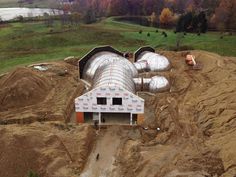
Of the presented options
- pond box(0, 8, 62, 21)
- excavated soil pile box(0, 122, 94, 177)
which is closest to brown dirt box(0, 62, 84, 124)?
excavated soil pile box(0, 122, 94, 177)

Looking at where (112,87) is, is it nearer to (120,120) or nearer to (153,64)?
(120,120)

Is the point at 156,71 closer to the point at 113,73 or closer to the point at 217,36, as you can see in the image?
the point at 113,73

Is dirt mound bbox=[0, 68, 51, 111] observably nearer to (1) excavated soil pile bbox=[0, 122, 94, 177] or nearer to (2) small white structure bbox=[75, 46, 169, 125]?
(1) excavated soil pile bbox=[0, 122, 94, 177]

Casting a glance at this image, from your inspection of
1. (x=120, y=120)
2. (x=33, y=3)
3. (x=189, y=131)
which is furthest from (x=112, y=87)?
(x=33, y=3)

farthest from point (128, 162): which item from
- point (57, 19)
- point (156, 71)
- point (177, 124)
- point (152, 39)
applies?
point (57, 19)

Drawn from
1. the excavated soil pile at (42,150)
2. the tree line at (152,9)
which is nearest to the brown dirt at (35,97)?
the excavated soil pile at (42,150)

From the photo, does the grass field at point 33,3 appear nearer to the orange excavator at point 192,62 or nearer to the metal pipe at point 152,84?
the orange excavator at point 192,62
